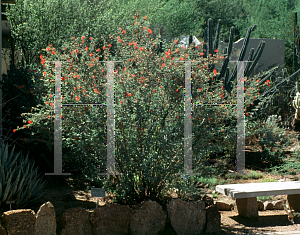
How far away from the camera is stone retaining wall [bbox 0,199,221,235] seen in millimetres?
4066

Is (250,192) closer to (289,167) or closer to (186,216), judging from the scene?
(186,216)

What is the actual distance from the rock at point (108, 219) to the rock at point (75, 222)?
0.29 ft

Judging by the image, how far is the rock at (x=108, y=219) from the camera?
4359 millimetres

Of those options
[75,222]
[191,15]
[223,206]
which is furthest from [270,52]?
[75,222]

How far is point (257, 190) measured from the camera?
513cm

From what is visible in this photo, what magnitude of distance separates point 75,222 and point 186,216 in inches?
51.7

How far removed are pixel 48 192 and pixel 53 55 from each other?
7.12 feet

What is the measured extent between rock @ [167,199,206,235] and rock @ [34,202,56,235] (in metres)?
1.36

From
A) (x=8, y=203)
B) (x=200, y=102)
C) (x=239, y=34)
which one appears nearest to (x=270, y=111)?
(x=200, y=102)

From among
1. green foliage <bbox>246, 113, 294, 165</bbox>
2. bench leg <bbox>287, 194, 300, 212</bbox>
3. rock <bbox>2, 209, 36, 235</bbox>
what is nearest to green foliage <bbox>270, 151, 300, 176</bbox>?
green foliage <bbox>246, 113, 294, 165</bbox>

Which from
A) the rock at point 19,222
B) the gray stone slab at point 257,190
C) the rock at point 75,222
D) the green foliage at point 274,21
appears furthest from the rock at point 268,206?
the green foliage at point 274,21

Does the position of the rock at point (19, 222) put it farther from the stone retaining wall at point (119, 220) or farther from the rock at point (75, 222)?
the rock at point (75, 222)

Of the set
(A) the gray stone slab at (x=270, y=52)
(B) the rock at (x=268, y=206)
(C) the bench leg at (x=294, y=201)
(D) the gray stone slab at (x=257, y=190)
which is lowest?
(B) the rock at (x=268, y=206)

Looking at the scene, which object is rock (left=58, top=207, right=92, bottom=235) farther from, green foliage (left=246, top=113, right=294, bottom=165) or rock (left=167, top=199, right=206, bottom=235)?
green foliage (left=246, top=113, right=294, bottom=165)
